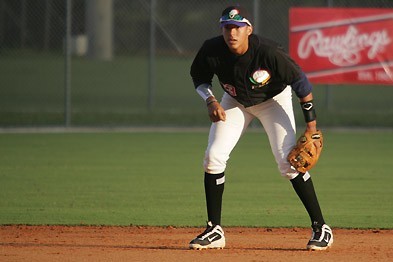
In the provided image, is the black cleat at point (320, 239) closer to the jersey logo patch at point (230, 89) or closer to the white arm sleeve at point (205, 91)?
the jersey logo patch at point (230, 89)

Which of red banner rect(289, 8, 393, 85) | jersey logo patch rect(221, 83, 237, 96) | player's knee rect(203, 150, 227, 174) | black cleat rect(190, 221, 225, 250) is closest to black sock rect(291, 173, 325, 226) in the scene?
player's knee rect(203, 150, 227, 174)

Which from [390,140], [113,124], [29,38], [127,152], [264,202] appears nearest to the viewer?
[264,202]

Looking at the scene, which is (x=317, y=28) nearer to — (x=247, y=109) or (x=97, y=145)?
(x=97, y=145)

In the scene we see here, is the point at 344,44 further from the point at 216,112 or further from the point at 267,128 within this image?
the point at 216,112

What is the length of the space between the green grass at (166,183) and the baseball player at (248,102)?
4.73ft

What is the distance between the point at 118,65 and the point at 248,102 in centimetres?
2386

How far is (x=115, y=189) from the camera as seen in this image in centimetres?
1101

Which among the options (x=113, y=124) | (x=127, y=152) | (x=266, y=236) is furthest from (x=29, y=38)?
(x=266, y=236)

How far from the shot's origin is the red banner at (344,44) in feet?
58.0

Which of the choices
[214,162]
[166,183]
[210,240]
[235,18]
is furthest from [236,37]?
[166,183]

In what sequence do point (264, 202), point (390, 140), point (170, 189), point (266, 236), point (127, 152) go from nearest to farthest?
point (266, 236) → point (264, 202) → point (170, 189) → point (127, 152) → point (390, 140)

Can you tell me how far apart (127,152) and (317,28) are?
16.3 ft

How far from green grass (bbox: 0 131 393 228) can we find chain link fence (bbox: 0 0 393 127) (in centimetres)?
325

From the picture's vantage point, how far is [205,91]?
755cm
